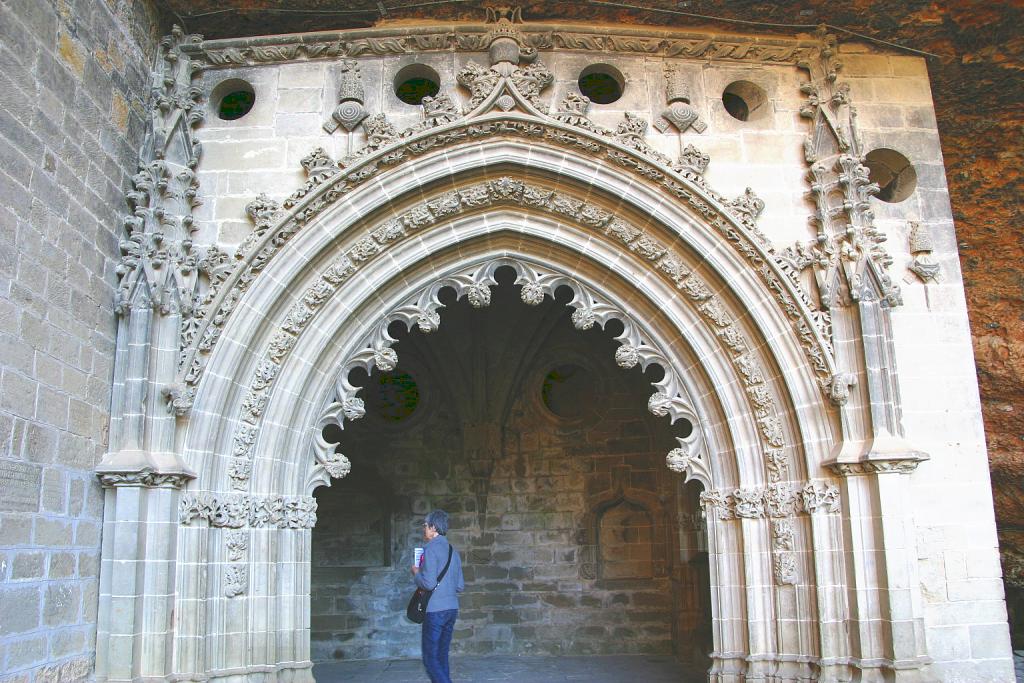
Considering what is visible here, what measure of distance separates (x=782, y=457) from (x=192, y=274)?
4629mm

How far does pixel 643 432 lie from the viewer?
11141 mm

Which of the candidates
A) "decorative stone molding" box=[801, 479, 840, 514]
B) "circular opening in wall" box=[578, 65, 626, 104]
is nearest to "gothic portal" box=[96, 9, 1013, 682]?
"decorative stone molding" box=[801, 479, 840, 514]

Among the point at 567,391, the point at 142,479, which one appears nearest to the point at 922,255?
the point at 567,391

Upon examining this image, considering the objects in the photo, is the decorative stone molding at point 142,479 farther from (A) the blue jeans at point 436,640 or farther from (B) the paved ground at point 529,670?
(B) the paved ground at point 529,670

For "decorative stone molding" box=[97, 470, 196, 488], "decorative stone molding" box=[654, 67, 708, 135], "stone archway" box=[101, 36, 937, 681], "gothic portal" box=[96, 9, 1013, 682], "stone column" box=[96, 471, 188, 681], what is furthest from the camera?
"decorative stone molding" box=[654, 67, 708, 135]

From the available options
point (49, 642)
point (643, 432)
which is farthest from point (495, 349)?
point (49, 642)

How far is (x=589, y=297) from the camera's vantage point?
7.77 m

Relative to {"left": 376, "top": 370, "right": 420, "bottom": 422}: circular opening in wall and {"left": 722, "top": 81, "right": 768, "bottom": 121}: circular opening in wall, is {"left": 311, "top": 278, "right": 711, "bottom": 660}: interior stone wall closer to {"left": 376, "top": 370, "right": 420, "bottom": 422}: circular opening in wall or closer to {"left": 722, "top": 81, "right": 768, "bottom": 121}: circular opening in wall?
{"left": 376, "top": 370, "right": 420, "bottom": 422}: circular opening in wall

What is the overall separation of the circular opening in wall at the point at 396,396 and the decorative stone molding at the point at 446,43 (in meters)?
4.58

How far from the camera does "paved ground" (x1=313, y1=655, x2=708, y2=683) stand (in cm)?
919

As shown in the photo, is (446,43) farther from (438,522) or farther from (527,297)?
(438,522)

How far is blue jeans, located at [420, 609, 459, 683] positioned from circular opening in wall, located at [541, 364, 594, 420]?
486 centimetres

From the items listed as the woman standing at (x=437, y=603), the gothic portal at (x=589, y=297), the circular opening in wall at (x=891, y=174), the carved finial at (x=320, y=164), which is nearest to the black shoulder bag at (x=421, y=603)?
the woman standing at (x=437, y=603)

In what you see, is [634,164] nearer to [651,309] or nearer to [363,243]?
[651,309]
